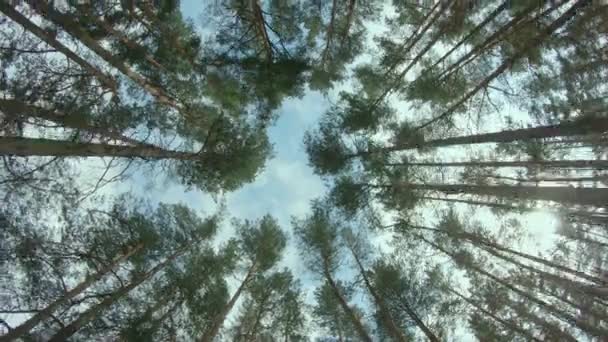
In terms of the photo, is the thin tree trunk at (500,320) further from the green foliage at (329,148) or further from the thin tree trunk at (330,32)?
the thin tree trunk at (330,32)

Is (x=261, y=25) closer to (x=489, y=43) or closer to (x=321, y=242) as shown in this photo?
(x=489, y=43)

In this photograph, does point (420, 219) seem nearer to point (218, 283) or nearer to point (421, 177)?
point (421, 177)

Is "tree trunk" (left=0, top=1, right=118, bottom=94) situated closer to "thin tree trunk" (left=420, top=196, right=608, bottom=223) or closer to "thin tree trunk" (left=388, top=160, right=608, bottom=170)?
"thin tree trunk" (left=388, top=160, right=608, bottom=170)

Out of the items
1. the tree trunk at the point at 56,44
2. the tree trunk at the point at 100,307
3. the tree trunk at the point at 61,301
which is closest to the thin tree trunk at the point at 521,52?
the tree trunk at the point at 56,44

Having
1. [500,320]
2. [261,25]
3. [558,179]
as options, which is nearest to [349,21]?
[261,25]

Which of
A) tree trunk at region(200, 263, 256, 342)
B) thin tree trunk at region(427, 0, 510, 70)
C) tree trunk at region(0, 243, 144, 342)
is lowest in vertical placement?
tree trunk at region(0, 243, 144, 342)

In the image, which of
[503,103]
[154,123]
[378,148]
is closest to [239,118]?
[154,123]

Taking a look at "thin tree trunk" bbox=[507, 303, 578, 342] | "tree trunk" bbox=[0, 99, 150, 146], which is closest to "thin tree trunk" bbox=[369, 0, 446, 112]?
"thin tree trunk" bbox=[507, 303, 578, 342]
